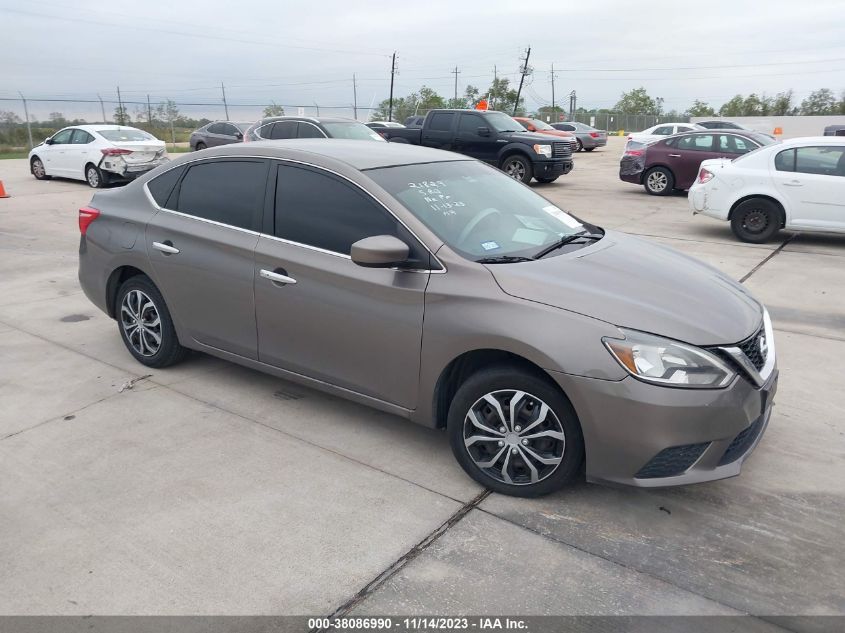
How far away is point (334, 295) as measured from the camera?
3.87m

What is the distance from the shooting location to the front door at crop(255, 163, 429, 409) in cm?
366

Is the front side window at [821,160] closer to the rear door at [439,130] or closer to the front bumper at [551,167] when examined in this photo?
the front bumper at [551,167]

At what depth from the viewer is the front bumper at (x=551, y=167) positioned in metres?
16.7

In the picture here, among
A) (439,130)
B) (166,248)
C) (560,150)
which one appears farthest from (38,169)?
(166,248)

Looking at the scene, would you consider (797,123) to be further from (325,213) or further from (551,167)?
(325,213)

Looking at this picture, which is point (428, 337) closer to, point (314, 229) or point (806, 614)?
point (314, 229)

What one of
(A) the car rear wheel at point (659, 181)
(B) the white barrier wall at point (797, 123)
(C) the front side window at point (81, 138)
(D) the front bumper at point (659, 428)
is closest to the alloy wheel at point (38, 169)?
(C) the front side window at point (81, 138)

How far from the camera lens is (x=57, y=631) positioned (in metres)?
2.60

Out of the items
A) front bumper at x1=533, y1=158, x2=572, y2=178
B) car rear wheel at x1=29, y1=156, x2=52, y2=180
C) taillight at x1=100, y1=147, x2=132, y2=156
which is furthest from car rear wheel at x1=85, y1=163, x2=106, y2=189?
front bumper at x1=533, y1=158, x2=572, y2=178

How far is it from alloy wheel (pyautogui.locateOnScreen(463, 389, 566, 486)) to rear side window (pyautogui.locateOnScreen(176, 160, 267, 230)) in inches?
73.1

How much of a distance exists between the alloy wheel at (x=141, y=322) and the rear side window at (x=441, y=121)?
13254 millimetres

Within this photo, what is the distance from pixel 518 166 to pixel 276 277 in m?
13.6

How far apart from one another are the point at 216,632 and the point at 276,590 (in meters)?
0.29

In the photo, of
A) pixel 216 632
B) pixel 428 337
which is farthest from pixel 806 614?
pixel 216 632
